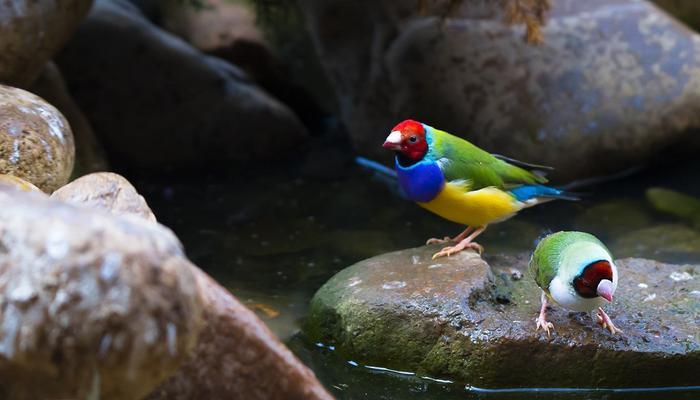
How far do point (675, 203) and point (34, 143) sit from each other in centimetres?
453

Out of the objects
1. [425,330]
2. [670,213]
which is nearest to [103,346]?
[425,330]

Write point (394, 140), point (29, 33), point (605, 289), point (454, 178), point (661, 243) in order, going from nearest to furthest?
point (605, 289) → point (394, 140) → point (454, 178) → point (29, 33) → point (661, 243)

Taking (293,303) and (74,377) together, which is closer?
(74,377)

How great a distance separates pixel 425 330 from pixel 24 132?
6.74ft

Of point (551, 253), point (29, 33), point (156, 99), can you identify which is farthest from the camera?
point (156, 99)

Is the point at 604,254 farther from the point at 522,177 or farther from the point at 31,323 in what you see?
the point at 31,323

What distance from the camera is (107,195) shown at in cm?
344

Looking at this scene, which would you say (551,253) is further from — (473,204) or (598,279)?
(473,204)

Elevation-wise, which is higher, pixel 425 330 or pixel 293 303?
pixel 425 330

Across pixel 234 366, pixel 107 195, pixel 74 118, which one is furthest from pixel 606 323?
pixel 74 118

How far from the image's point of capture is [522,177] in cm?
467

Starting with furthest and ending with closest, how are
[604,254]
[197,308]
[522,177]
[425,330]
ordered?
[522,177], [425,330], [604,254], [197,308]

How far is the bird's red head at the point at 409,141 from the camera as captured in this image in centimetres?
428

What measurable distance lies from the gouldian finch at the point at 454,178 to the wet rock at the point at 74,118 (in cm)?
309
